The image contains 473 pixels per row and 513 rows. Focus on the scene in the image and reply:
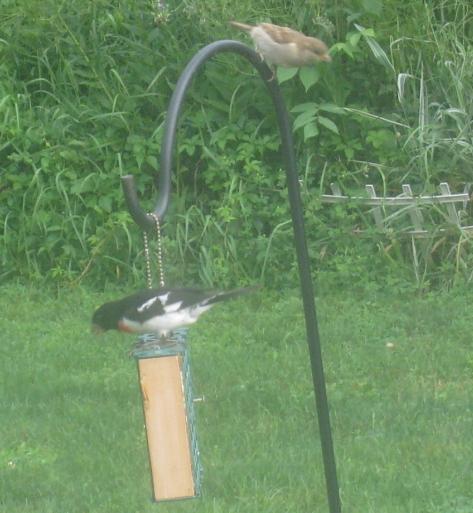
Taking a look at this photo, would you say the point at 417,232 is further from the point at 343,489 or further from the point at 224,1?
the point at 343,489

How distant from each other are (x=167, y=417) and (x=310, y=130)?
509 cm

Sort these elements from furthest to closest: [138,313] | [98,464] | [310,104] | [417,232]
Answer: [310,104] → [417,232] → [98,464] → [138,313]

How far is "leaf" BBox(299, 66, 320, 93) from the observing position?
7594mm

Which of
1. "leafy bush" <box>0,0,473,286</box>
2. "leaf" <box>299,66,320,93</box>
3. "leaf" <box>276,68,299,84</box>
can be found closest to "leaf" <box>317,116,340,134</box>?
"leafy bush" <box>0,0,473,286</box>

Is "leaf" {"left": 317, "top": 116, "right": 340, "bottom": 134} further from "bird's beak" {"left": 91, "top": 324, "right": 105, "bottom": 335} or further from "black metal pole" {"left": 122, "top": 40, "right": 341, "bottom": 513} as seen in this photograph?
"bird's beak" {"left": 91, "top": 324, "right": 105, "bottom": 335}

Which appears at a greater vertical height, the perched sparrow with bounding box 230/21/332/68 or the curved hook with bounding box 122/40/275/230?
the perched sparrow with bounding box 230/21/332/68

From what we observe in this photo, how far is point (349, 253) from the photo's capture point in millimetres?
7398

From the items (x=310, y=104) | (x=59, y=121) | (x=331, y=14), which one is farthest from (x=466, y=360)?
(x=59, y=121)

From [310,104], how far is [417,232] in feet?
3.62

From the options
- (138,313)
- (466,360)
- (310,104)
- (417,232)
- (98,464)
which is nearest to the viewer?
(138,313)

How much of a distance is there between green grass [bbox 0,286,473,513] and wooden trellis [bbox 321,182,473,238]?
57cm

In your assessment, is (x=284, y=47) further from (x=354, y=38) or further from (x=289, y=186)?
(x=354, y=38)

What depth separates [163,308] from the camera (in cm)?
252

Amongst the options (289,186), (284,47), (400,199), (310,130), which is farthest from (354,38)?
(289,186)
